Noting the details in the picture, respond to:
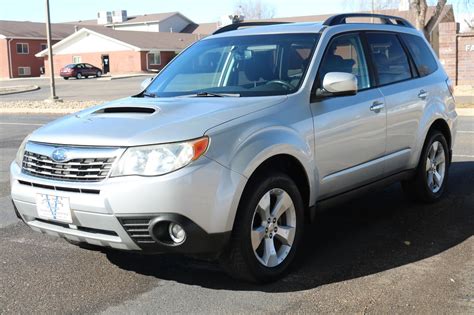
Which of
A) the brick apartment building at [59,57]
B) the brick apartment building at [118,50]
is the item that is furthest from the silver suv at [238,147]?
the brick apartment building at [59,57]

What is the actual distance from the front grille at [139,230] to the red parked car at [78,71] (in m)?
53.7

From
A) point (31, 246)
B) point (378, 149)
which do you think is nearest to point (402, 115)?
point (378, 149)

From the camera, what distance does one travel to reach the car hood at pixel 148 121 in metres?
3.66

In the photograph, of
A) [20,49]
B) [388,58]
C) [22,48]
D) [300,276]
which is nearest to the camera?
[300,276]

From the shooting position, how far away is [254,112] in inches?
159

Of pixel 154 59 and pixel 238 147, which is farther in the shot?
pixel 154 59

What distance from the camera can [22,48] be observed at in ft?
208

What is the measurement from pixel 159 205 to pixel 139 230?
0.77 feet

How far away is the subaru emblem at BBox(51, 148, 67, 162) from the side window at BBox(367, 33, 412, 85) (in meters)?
2.99

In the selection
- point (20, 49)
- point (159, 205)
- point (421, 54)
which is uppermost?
point (20, 49)

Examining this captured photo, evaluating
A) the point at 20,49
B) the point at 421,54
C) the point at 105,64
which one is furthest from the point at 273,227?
the point at 20,49

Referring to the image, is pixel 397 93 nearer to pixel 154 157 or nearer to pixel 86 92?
pixel 154 157

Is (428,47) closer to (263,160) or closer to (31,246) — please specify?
(263,160)

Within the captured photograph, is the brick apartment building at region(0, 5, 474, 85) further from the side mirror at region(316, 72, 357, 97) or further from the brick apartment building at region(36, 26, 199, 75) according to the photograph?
the side mirror at region(316, 72, 357, 97)
